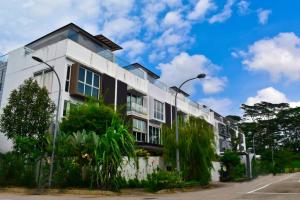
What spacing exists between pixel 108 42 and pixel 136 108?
7715 mm

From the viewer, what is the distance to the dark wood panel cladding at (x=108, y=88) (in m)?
30.6

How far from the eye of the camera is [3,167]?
19.3 meters

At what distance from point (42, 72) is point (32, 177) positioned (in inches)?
476

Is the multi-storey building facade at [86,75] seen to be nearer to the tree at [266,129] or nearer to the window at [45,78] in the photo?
the window at [45,78]

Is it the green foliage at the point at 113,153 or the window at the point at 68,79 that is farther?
the window at the point at 68,79

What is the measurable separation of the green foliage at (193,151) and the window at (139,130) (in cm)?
1081

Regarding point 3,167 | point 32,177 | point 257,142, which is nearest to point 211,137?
point 32,177

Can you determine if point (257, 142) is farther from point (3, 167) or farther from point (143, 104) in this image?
point (3, 167)

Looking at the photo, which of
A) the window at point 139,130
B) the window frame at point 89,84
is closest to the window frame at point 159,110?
the window at point 139,130

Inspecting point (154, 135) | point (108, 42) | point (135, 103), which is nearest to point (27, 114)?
point (108, 42)

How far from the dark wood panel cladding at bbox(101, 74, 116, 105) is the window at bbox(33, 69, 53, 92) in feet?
15.8

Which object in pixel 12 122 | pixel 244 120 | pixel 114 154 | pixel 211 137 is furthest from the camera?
→ pixel 244 120

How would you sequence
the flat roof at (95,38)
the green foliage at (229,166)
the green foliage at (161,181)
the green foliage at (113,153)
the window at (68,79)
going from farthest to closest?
1. the green foliage at (229,166)
2. the flat roof at (95,38)
3. the window at (68,79)
4. the green foliage at (161,181)
5. the green foliage at (113,153)

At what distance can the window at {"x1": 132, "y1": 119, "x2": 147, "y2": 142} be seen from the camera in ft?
116
